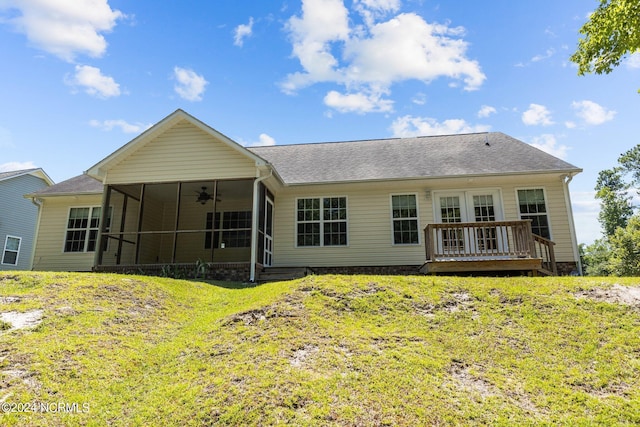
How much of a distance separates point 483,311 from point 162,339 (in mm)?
5190

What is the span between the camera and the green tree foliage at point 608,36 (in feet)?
32.0

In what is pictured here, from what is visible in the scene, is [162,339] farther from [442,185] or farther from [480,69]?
[480,69]

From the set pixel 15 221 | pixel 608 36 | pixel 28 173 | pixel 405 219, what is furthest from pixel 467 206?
pixel 28 173

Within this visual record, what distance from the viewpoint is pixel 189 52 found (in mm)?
11992

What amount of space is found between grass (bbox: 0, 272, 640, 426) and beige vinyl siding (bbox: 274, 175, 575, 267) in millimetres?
4972

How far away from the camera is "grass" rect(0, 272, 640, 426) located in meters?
3.78

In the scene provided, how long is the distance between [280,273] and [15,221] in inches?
748

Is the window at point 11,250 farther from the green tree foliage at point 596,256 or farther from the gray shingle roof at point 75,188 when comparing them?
the green tree foliage at point 596,256

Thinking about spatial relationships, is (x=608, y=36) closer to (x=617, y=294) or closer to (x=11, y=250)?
(x=617, y=294)

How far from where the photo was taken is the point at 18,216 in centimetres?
2180

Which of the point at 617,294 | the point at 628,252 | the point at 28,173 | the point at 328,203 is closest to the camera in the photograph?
the point at 617,294

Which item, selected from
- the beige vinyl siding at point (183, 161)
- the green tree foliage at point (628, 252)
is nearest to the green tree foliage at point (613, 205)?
the green tree foliage at point (628, 252)

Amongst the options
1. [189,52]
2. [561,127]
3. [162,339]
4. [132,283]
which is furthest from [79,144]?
[561,127]

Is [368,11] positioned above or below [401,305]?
above
